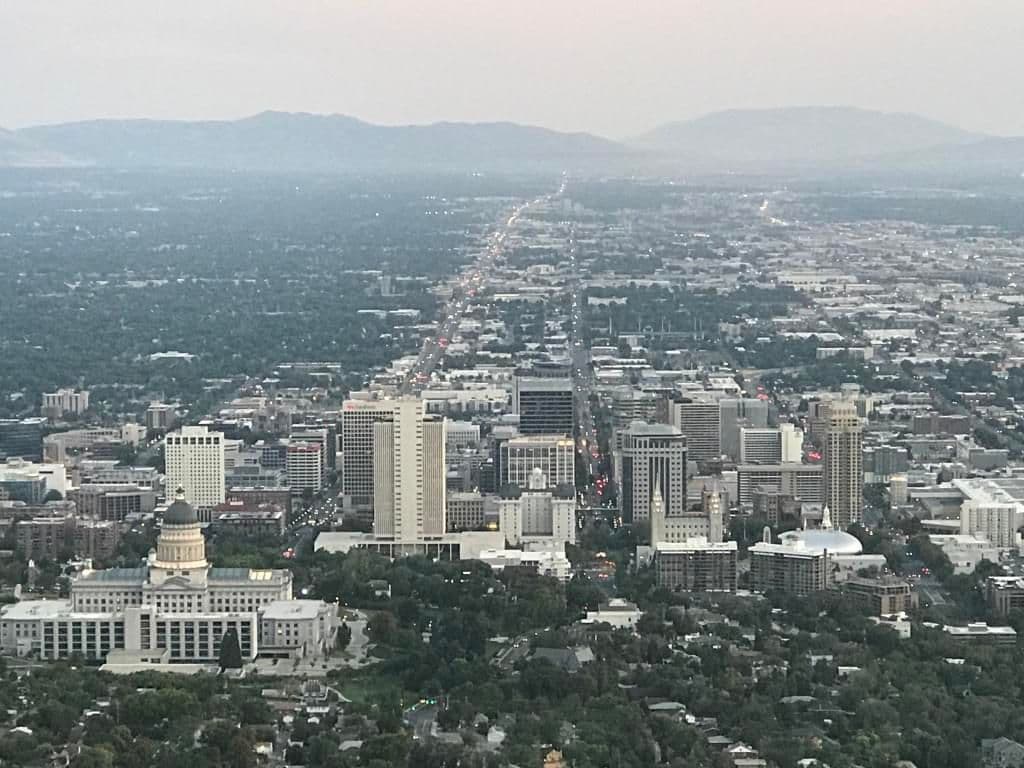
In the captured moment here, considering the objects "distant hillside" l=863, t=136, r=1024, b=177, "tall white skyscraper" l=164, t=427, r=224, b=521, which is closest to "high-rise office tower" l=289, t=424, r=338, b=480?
"tall white skyscraper" l=164, t=427, r=224, b=521

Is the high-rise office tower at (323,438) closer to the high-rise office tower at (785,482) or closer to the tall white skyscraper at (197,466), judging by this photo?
the tall white skyscraper at (197,466)

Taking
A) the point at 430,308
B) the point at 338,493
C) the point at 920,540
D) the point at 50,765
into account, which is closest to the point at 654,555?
the point at 920,540

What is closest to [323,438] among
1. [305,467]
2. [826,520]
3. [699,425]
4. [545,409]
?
[305,467]

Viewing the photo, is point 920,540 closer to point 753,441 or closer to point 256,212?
point 753,441

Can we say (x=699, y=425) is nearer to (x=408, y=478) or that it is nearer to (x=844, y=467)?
(x=844, y=467)

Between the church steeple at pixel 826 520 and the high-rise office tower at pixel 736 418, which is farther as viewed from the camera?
the high-rise office tower at pixel 736 418

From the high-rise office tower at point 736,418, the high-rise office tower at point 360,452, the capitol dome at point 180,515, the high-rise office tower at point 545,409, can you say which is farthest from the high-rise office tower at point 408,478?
the high-rise office tower at point 545,409
